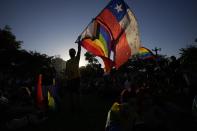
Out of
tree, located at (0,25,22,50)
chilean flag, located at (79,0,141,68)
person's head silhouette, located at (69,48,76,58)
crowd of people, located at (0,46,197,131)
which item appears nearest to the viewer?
crowd of people, located at (0,46,197,131)

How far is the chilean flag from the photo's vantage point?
14.6ft

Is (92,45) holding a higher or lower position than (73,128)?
higher

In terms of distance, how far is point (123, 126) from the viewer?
10.4 ft

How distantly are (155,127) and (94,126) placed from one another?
67.1 inches

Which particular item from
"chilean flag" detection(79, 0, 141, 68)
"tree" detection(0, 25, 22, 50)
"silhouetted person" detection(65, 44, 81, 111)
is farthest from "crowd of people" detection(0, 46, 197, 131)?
"tree" detection(0, 25, 22, 50)

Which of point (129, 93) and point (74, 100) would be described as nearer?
point (129, 93)

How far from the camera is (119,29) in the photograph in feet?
15.2

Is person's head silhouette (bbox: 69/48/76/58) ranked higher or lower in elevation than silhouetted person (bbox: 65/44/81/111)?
higher

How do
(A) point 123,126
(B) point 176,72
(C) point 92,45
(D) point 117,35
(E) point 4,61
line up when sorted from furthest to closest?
(E) point 4,61 < (B) point 176,72 < (C) point 92,45 < (D) point 117,35 < (A) point 123,126

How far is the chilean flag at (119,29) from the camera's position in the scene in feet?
14.6

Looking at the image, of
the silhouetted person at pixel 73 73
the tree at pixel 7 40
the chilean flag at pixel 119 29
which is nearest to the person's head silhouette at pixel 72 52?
the silhouetted person at pixel 73 73

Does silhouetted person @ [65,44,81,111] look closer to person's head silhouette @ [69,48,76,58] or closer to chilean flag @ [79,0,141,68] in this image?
person's head silhouette @ [69,48,76,58]

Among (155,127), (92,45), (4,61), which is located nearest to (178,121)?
(155,127)

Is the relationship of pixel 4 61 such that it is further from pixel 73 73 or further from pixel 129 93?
pixel 129 93
